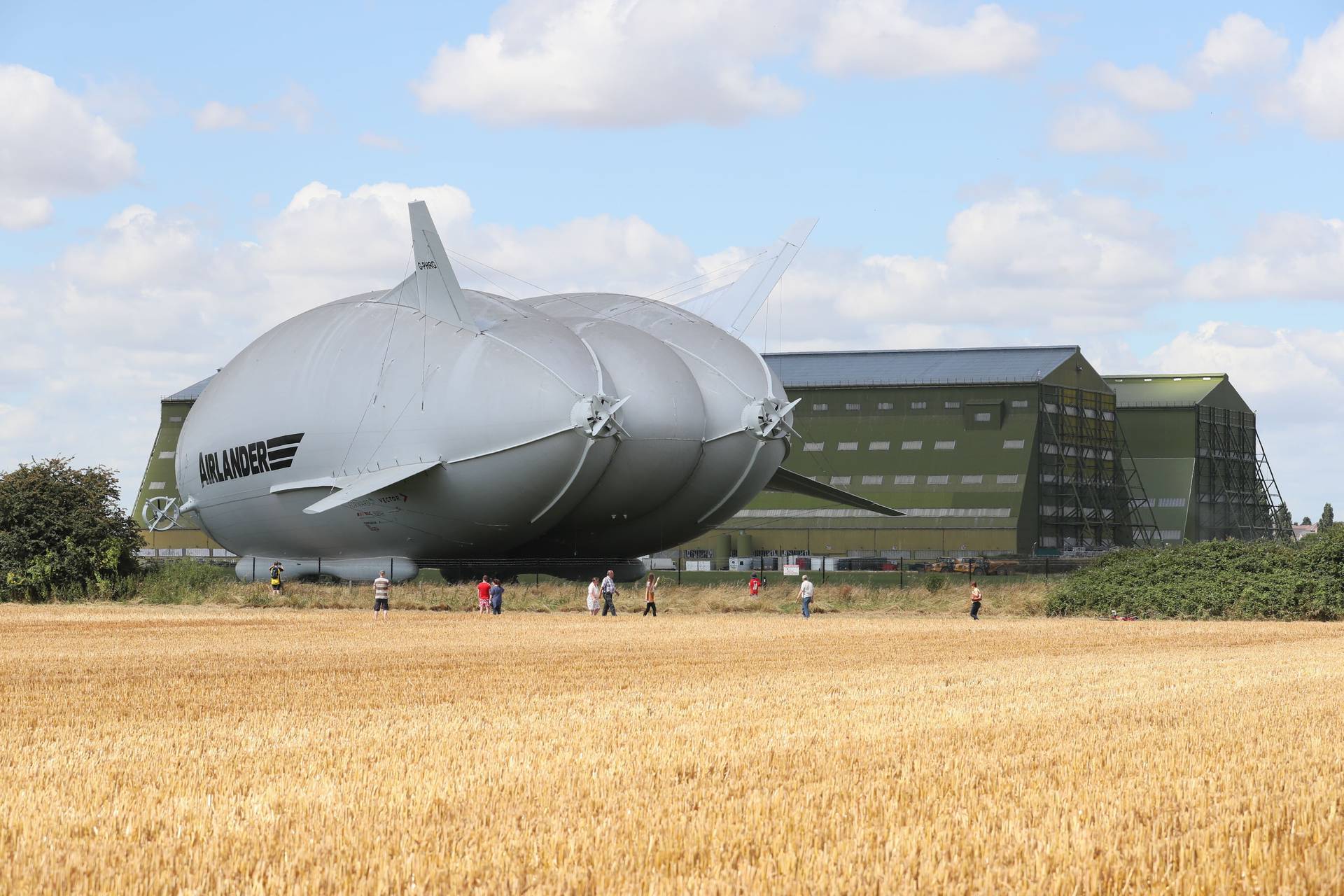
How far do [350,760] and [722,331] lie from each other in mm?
39784

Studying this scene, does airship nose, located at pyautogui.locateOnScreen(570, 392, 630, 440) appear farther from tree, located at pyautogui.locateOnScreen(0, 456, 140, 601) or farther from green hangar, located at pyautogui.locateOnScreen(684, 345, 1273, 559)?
green hangar, located at pyautogui.locateOnScreen(684, 345, 1273, 559)

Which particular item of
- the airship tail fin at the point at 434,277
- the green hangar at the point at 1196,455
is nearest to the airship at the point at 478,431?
the airship tail fin at the point at 434,277

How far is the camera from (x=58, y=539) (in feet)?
163

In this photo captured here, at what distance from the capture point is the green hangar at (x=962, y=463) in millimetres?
83312

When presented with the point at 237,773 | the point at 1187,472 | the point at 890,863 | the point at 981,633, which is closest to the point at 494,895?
the point at 890,863

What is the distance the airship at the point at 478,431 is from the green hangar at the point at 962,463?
32.5 m

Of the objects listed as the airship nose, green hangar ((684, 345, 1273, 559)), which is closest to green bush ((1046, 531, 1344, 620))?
the airship nose

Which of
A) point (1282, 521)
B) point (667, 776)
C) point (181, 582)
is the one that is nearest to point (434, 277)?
point (181, 582)

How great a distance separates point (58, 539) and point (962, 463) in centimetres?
5012

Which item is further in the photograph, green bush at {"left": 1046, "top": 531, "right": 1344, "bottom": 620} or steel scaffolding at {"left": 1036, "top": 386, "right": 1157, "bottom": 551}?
steel scaffolding at {"left": 1036, "top": 386, "right": 1157, "bottom": 551}

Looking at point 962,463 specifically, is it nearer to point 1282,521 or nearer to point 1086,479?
point 1086,479

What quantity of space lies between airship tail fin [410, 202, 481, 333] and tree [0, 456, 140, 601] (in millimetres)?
13800

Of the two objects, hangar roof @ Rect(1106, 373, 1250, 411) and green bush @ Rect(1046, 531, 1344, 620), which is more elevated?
hangar roof @ Rect(1106, 373, 1250, 411)

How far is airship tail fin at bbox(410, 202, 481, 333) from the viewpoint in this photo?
45438 millimetres
